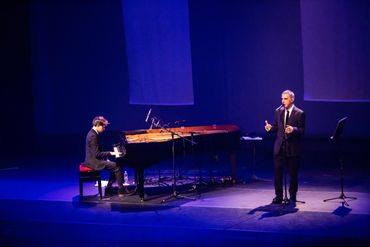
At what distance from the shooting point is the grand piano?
28.5 ft

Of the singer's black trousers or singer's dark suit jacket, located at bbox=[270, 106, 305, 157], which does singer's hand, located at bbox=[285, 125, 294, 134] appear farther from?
the singer's black trousers

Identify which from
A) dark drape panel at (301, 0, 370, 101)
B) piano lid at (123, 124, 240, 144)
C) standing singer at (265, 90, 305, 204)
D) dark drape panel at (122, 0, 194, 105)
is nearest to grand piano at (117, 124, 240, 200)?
piano lid at (123, 124, 240, 144)

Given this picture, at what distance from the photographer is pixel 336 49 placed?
12.1 m

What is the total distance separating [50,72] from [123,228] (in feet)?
25.7

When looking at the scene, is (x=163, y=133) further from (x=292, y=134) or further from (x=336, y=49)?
(x=336, y=49)

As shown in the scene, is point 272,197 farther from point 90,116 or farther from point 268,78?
point 90,116

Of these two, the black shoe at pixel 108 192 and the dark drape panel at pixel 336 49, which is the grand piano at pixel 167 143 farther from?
the dark drape panel at pixel 336 49

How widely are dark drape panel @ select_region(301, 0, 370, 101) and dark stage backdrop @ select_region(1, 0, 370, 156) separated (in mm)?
270

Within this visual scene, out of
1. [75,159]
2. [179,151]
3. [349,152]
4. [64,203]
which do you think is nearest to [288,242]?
[179,151]

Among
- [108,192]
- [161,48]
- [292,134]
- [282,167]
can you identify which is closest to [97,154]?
[108,192]

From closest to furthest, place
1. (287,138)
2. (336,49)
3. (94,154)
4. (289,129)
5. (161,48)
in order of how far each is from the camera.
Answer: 1. (289,129)
2. (287,138)
3. (94,154)
4. (336,49)
5. (161,48)

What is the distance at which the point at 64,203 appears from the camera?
9.05 m

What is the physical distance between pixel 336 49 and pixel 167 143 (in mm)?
4897

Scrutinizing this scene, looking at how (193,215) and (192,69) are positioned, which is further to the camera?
(192,69)
